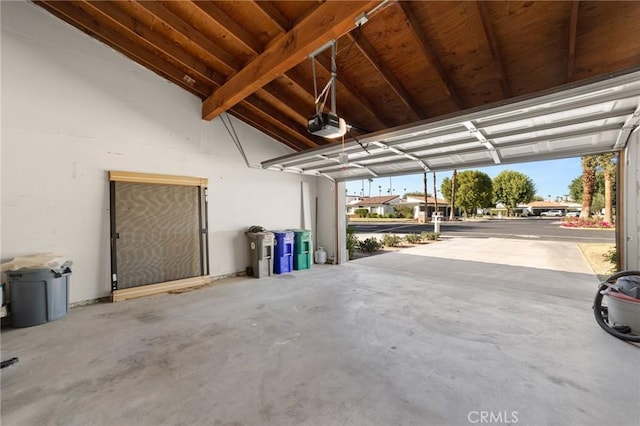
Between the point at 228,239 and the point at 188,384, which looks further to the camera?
the point at 228,239

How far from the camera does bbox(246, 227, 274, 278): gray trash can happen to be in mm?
5613

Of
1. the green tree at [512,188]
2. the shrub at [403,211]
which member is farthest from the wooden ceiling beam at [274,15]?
the green tree at [512,188]

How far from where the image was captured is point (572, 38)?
2.95 meters

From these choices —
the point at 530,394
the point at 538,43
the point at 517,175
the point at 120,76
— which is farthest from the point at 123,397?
the point at 517,175

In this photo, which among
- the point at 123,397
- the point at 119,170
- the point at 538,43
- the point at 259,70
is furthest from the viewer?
the point at 119,170

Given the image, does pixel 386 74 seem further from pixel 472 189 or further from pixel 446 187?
pixel 446 187

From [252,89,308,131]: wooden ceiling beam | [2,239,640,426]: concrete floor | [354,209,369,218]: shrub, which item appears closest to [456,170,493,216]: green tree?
[354,209,369,218]: shrub

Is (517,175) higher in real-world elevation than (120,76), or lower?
higher

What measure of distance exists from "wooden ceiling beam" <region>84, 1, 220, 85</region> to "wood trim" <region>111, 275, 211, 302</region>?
148 inches

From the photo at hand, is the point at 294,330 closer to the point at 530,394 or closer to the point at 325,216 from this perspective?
the point at 530,394

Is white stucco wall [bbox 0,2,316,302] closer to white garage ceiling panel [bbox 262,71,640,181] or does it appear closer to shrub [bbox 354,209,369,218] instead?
white garage ceiling panel [bbox 262,71,640,181]

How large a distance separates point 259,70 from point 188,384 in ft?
13.1

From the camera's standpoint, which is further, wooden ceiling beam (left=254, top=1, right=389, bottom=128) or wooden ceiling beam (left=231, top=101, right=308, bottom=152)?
wooden ceiling beam (left=231, top=101, right=308, bottom=152)

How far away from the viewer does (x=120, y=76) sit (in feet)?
14.4
